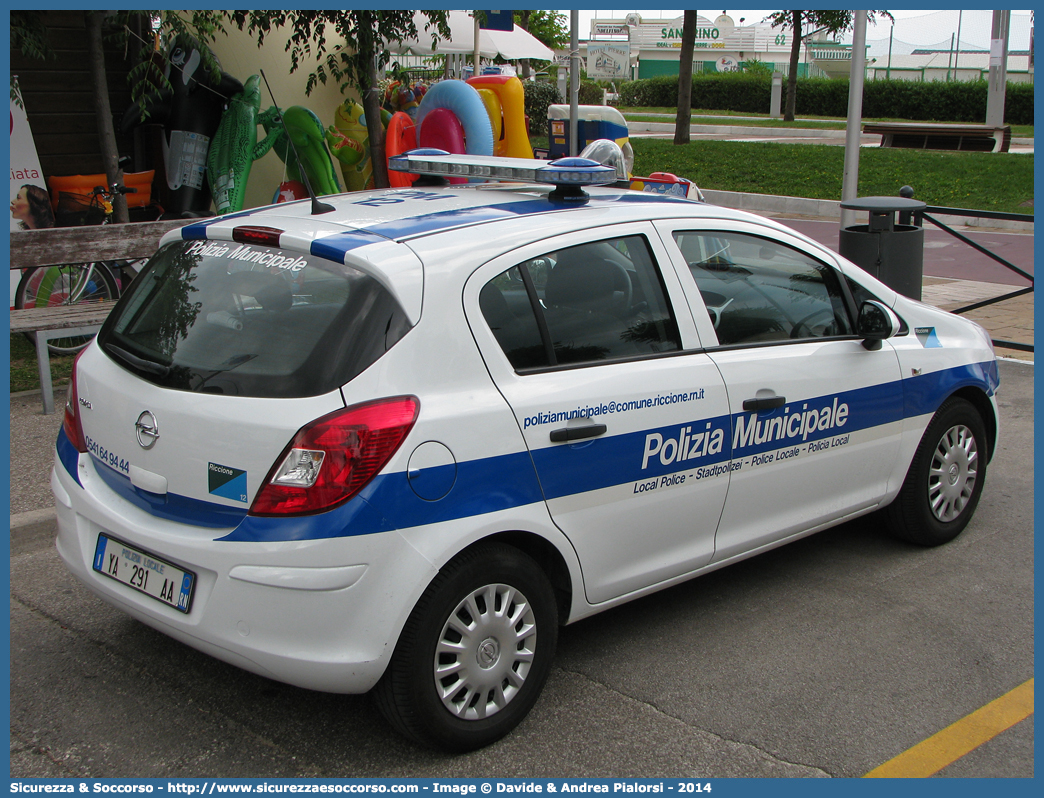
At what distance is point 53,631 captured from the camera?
154 inches

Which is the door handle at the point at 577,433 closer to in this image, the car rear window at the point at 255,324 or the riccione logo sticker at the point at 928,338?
the car rear window at the point at 255,324

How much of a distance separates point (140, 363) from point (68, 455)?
52cm

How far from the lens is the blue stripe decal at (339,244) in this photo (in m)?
3.06

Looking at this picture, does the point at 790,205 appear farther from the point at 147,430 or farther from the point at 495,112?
the point at 147,430

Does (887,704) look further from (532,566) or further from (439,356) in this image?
(439,356)

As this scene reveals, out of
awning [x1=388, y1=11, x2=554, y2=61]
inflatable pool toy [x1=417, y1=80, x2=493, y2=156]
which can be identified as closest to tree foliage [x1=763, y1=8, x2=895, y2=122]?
awning [x1=388, y1=11, x2=554, y2=61]

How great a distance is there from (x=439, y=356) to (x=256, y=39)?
10.1 m

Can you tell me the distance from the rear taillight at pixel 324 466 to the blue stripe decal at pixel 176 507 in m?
0.12

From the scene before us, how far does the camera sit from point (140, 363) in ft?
10.6

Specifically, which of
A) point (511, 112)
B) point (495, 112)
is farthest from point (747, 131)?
point (495, 112)

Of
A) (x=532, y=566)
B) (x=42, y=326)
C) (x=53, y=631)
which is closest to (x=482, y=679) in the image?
(x=532, y=566)

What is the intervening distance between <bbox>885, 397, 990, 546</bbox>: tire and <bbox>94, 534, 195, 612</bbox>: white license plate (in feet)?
10.6

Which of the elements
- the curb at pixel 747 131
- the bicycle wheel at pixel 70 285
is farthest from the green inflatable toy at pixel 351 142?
the curb at pixel 747 131

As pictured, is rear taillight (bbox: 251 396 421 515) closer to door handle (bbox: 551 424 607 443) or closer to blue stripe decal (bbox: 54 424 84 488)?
door handle (bbox: 551 424 607 443)
